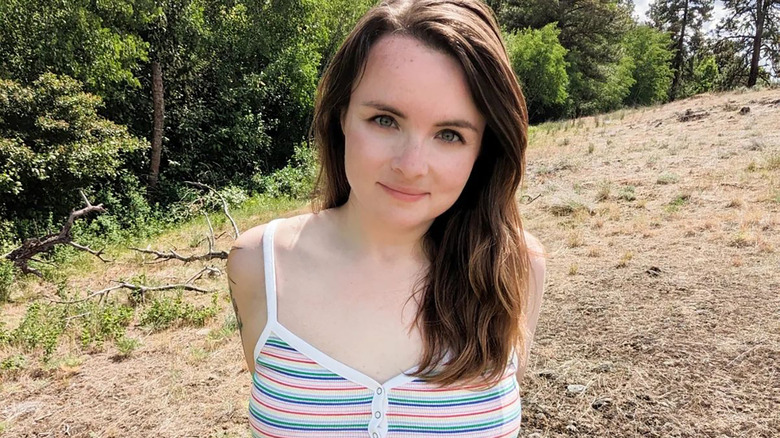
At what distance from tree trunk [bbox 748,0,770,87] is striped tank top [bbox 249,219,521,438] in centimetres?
2810

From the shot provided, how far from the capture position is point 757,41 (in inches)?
872

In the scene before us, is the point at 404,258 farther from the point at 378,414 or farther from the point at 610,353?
the point at 610,353

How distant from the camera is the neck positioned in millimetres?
1173

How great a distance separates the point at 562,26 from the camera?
27.7 meters

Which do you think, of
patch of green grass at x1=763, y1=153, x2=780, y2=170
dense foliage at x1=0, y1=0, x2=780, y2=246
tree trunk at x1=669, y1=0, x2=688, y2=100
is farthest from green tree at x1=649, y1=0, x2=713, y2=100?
patch of green grass at x1=763, y1=153, x2=780, y2=170

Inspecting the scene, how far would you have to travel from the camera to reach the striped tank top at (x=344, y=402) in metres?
1.00

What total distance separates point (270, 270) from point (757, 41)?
94.5 feet

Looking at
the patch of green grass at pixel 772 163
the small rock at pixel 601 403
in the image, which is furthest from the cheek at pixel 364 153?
the patch of green grass at pixel 772 163

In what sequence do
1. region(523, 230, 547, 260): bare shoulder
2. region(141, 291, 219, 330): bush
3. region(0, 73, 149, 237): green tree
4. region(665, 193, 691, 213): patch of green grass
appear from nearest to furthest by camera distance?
region(523, 230, 547, 260): bare shoulder
region(141, 291, 219, 330): bush
region(665, 193, 691, 213): patch of green grass
region(0, 73, 149, 237): green tree

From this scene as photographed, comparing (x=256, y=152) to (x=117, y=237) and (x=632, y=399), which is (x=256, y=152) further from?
(x=632, y=399)

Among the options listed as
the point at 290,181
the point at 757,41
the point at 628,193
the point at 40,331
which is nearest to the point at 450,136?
the point at 40,331

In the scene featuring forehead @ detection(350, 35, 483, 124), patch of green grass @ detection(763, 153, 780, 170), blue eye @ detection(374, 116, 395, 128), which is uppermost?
forehead @ detection(350, 35, 483, 124)

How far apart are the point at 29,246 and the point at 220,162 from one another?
22.8ft

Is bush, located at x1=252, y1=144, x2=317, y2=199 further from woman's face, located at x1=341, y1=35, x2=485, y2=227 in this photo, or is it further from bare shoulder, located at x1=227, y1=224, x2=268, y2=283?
woman's face, located at x1=341, y1=35, x2=485, y2=227
